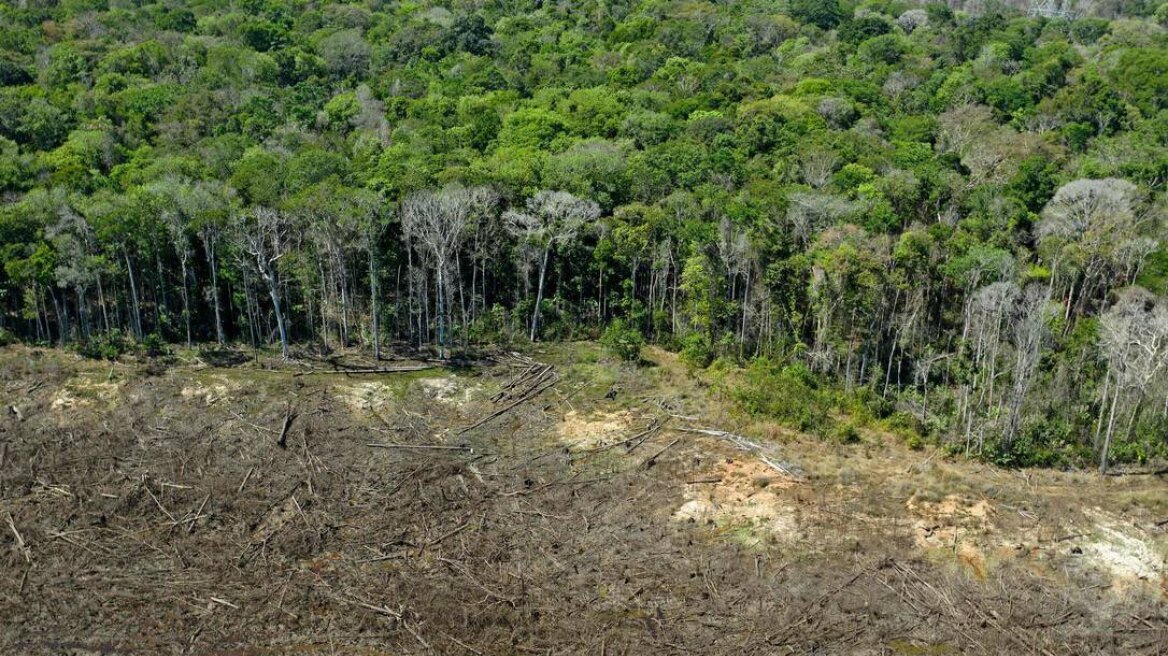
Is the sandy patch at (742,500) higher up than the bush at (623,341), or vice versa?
the bush at (623,341)

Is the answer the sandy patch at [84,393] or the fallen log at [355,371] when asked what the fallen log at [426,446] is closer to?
the fallen log at [355,371]

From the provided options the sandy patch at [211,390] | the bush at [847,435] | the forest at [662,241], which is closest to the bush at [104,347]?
the forest at [662,241]

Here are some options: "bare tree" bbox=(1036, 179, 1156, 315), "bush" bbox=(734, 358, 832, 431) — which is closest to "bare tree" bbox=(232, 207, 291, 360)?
"bush" bbox=(734, 358, 832, 431)

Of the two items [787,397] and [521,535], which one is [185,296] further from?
[787,397]

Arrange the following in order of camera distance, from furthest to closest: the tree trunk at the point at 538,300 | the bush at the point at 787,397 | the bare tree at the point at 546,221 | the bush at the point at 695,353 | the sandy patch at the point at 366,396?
1. the bare tree at the point at 546,221
2. the tree trunk at the point at 538,300
3. the bush at the point at 695,353
4. the sandy patch at the point at 366,396
5. the bush at the point at 787,397

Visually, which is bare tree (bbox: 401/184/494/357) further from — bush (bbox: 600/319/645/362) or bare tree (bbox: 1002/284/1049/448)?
bare tree (bbox: 1002/284/1049/448)

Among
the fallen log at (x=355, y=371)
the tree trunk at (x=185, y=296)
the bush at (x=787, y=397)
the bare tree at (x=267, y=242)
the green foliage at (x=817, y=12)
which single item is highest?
the green foliage at (x=817, y=12)
